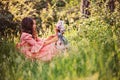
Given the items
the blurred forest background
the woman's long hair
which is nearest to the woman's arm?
the woman's long hair

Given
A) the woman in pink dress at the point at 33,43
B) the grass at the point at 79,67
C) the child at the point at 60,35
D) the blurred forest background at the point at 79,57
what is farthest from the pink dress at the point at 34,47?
the grass at the point at 79,67

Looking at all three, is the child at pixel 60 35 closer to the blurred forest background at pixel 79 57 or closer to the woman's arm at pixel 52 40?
the woman's arm at pixel 52 40

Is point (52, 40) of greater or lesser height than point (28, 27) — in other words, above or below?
below

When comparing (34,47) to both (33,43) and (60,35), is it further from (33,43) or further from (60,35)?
(60,35)

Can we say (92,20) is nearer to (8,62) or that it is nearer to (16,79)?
(8,62)

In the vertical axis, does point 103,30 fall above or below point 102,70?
below

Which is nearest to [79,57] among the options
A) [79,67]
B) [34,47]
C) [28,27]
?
[79,67]

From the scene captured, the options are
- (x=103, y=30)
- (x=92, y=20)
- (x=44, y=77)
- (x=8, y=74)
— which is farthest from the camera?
(x=92, y=20)

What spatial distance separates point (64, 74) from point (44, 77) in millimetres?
256

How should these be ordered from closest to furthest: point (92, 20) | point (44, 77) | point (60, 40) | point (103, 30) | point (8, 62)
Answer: point (44, 77)
point (8, 62)
point (103, 30)
point (60, 40)
point (92, 20)

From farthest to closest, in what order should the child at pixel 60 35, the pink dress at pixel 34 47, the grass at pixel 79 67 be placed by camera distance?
the child at pixel 60 35 → the pink dress at pixel 34 47 → the grass at pixel 79 67

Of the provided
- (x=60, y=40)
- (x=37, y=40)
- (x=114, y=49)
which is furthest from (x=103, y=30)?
(x=114, y=49)

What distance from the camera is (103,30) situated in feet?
21.9

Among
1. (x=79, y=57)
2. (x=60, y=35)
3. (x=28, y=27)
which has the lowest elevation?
(x=60, y=35)
